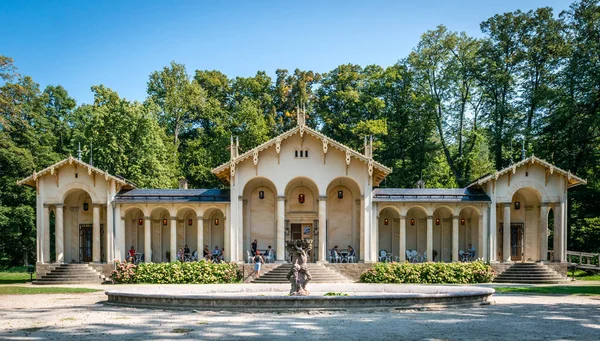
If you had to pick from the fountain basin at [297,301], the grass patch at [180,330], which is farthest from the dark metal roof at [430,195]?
the grass patch at [180,330]

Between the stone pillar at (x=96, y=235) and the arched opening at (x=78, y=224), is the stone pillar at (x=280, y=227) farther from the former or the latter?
the arched opening at (x=78, y=224)

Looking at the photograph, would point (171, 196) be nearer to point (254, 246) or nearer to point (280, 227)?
point (254, 246)

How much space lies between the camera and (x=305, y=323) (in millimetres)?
16375

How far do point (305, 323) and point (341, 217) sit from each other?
21.2 m

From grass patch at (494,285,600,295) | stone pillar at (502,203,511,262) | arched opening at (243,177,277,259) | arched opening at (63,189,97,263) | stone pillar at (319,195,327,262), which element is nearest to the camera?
grass patch at (494,285,600,295)

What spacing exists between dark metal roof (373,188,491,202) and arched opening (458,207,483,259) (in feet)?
5.72

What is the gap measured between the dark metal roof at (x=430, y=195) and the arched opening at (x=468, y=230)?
1.74m

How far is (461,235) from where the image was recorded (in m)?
38.5

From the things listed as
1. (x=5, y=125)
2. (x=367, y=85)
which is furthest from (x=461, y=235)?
(x=5, y=125)

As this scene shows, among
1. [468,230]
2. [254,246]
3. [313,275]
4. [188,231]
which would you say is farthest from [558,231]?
[188,231]

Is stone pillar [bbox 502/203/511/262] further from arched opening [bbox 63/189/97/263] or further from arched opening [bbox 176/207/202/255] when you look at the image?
arched opening [bbox 63/189/97/263]

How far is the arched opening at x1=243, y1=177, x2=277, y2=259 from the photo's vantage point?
3712 cm

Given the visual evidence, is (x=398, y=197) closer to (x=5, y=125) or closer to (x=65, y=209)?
(x=65, y=209)

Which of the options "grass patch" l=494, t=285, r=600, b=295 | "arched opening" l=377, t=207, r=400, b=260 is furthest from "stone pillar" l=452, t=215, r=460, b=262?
"grass patch" l=494, t=285, r=600, b=295
